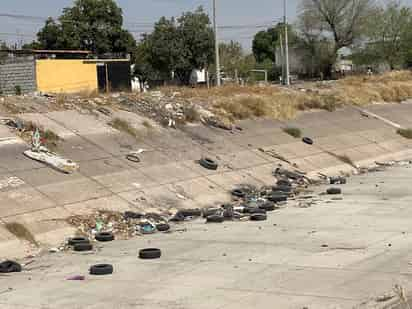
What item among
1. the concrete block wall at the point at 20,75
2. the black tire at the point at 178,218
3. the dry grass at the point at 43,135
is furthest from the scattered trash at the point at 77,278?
the concrete block wall at the point at 20,75

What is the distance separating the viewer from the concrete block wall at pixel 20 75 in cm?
5031

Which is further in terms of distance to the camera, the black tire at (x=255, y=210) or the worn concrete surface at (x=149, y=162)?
the black tire at (x=255, y=210)

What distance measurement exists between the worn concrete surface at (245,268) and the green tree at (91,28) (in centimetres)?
6502

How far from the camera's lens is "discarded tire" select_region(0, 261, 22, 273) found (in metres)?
11.9

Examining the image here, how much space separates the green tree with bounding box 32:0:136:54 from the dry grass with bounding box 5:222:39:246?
216ft

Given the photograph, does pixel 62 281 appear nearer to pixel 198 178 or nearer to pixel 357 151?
pixel 198 178

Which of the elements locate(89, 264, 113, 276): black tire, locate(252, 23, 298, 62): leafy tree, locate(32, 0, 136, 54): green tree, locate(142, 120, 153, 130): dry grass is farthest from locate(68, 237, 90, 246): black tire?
locate(252, 23, 298, 62): leafy tree

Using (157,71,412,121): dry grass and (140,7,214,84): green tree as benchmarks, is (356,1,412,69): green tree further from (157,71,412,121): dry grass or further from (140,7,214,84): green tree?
(157,71,412,121): dry grass

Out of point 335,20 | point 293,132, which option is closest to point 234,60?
point 335,20

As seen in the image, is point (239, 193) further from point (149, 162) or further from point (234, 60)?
point (234, 60)

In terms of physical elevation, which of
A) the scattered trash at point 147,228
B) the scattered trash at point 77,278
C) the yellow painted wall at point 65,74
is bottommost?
the scattered trash at point 147,228

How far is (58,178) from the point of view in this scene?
1712cm

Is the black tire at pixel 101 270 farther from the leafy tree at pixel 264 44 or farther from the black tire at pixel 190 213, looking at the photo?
the leafy tree at pixel 264 44

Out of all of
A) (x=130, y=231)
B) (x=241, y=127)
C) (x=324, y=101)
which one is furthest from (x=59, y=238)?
(x=324, y=101)
